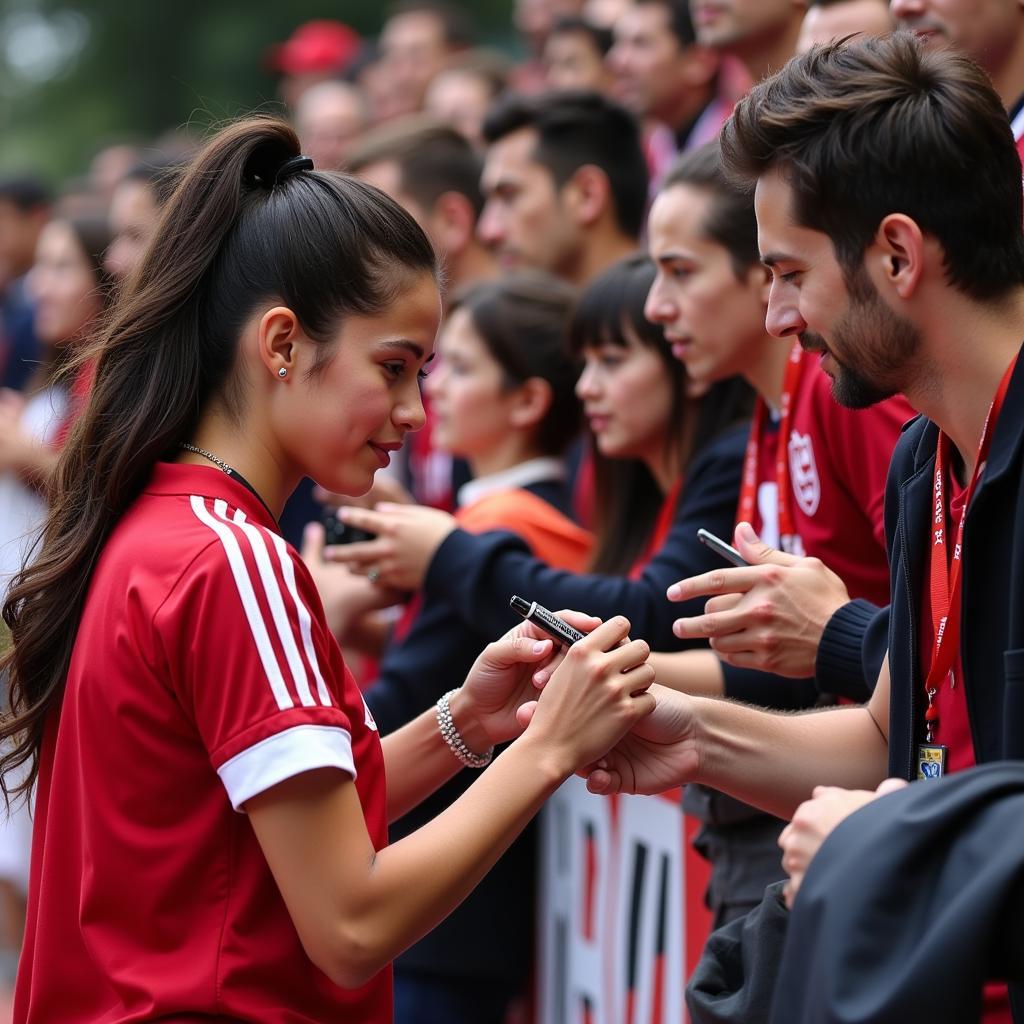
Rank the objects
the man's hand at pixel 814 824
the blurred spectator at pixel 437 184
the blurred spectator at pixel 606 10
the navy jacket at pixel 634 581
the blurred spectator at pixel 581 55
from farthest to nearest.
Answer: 1. the blurred spectator at pixel 606 10
2. the blurred spectator at pixel 581 55
3. the blurred spectator at pixel 437 184
4. the navy jacket at pixel 634 581
5. the man's hand at pixel 814 824

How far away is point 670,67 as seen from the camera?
6.98 metres

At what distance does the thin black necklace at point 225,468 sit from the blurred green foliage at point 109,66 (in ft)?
68.9

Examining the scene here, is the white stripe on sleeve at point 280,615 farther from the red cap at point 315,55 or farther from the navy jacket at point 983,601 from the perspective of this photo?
the red cap at point 315,55

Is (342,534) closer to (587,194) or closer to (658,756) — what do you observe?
(658,756)

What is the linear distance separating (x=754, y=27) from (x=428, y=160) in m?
1.55

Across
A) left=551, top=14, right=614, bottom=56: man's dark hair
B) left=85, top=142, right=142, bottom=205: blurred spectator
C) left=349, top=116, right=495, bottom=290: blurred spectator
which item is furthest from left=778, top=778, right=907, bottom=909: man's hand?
left=85, top=142, right=142, bottom=205: blurred spectator

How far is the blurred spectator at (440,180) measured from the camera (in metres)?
6.41

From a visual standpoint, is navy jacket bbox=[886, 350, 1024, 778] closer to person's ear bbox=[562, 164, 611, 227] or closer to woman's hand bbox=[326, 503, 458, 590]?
woman's hand bbox=[326, 503, 458, 590]

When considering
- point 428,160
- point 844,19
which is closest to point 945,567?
point 844,19

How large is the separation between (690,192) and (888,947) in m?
2.45

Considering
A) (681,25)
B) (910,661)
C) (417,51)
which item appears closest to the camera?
(910,661)

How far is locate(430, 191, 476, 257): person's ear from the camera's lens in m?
6.43

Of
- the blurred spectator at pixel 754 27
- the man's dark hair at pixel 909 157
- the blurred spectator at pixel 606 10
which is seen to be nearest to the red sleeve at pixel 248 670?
the man's dark hair at pixel 909 157

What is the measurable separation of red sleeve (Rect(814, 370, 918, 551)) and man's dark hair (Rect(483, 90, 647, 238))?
2.81 meters
